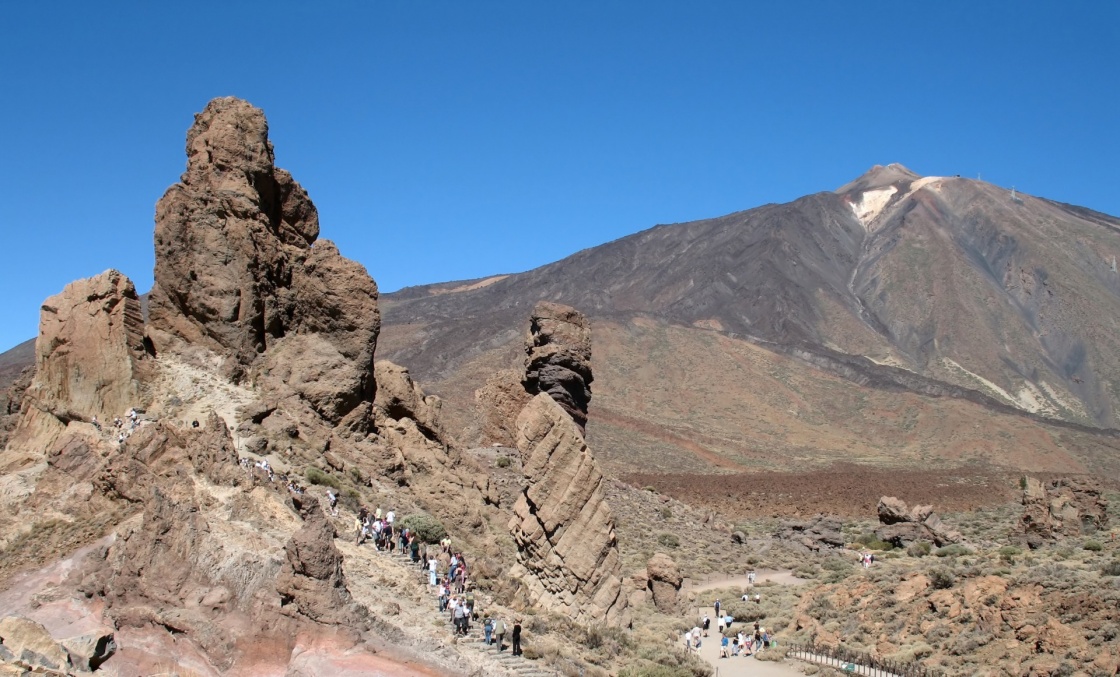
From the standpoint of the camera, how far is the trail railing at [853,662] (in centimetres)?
1848

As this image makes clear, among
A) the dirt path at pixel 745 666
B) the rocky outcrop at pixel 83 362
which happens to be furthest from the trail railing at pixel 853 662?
the rocky outcrop at pixel 83 362

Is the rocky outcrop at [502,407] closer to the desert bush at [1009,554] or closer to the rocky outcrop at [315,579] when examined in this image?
the desert bush at [1009,554]

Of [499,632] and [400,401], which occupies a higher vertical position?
[400,401]

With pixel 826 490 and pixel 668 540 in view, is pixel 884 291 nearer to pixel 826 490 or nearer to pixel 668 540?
pixel 826 490

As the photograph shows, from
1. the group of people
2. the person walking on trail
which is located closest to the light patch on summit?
the group of people

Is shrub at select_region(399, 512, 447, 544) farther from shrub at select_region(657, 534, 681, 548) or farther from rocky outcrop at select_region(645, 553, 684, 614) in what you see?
shrub at select_region(657, 534, 681, 548)

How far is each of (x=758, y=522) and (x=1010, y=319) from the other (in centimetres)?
11026

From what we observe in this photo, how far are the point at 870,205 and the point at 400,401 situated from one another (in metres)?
185

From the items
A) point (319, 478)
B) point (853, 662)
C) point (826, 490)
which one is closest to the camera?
point (319, 478)

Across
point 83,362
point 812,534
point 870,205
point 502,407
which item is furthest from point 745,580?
point 870,205

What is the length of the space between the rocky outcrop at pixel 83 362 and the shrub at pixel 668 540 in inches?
800

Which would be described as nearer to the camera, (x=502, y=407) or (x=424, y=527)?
(x=424, y=527)

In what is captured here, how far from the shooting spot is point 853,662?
64.3 ft

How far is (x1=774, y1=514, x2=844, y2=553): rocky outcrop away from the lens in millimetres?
38531
